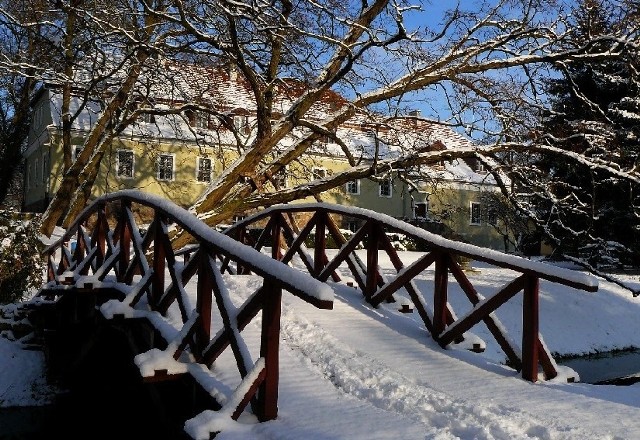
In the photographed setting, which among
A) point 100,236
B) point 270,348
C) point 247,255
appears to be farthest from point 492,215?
point 270,348

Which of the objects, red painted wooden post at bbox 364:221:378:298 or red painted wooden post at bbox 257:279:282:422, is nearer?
red painted wooden post at bbox 257:279:282:422

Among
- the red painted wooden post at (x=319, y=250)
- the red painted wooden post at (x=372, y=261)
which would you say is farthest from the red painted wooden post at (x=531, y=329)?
the red painted wooden post at (x=319, y=250)

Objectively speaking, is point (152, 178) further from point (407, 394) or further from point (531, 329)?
point (407, 394)

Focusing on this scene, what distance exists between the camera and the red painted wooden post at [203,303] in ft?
14.7

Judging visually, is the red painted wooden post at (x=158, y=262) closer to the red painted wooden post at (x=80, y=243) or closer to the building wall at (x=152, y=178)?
the red painted wooden post at (x=80, y=243)

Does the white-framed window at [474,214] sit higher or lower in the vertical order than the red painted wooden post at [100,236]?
higher

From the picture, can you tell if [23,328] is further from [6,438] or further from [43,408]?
[6,438]

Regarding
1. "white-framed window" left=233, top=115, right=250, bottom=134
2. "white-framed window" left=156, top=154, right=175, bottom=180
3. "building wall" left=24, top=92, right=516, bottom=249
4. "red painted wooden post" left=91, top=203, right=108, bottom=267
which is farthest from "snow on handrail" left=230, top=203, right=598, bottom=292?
"white-framed window" left=156, top=154, right=175, bottom=180

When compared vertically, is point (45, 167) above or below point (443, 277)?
above

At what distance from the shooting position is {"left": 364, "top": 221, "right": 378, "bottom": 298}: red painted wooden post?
6794 millimetres

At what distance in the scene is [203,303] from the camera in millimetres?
4574

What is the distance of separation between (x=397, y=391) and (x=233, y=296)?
316 cm

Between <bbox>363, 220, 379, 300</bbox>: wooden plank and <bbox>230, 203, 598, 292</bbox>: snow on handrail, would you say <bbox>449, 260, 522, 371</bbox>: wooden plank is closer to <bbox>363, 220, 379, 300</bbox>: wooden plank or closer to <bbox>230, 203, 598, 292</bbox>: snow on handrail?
<bbox>230, 203, 598, 292</bbox>: snow on handrail

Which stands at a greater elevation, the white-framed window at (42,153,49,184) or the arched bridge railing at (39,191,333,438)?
the white-framed window at (42,153,49,184)
